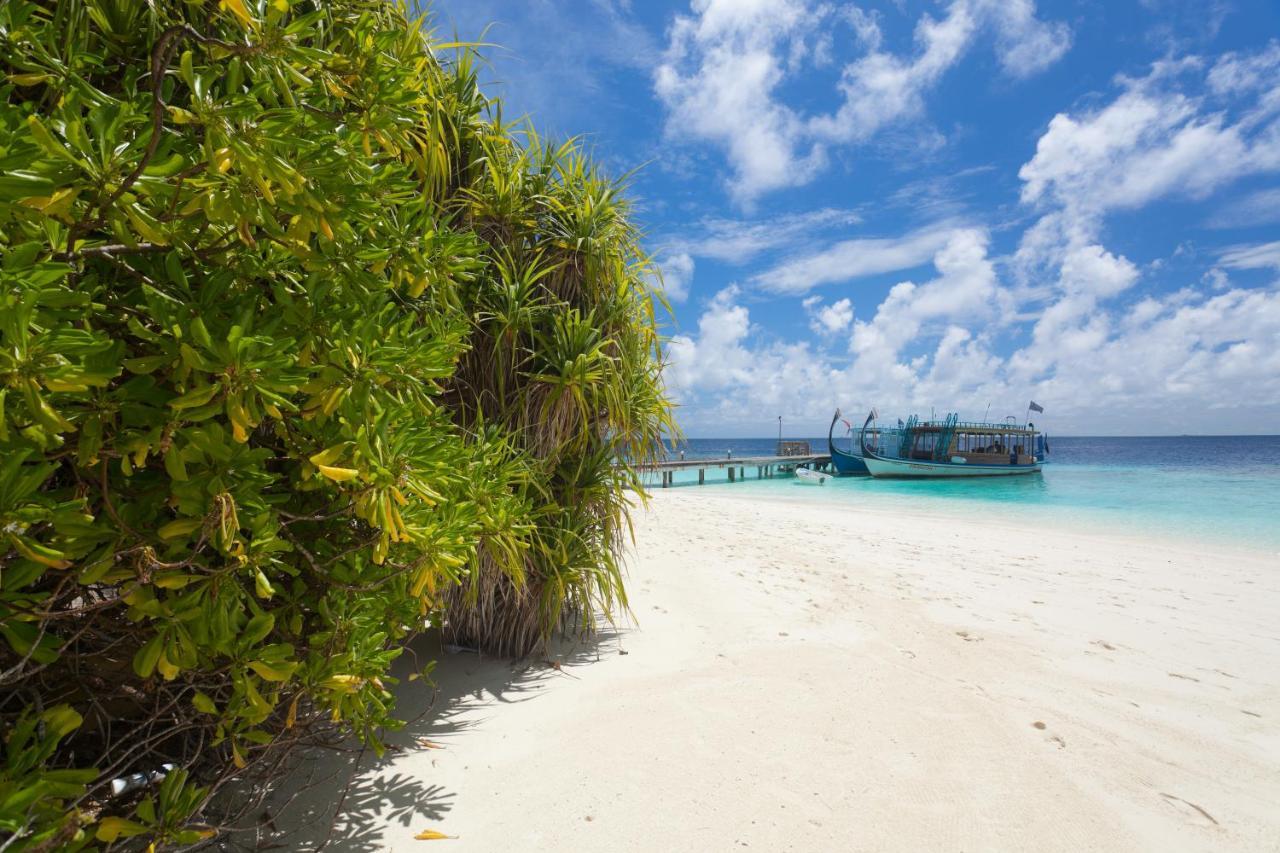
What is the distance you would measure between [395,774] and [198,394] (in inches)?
83.4

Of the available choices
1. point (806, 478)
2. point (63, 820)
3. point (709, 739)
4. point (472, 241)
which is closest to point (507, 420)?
point (472, 241)

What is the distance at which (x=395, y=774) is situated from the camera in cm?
248

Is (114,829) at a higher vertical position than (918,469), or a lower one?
higher

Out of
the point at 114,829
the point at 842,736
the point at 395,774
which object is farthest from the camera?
the point at 842,736

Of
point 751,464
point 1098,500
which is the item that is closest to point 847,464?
point 751,464

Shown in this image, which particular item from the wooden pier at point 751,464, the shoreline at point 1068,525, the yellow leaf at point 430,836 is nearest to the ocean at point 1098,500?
the shoreline at point 1068,525

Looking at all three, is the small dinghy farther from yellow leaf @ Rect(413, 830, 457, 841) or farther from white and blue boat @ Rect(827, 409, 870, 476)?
yellow leaf @ Rect(413, 830, 457, 841)

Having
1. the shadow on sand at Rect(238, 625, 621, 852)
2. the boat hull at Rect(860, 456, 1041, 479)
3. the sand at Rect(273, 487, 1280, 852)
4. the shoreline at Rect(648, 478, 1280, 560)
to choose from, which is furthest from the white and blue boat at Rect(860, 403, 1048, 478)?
the shadow on sand at Rect(238, 625, 621, 852)

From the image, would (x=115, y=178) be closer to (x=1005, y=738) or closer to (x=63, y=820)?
(x=63, y=820)

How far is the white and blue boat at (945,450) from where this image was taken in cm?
3134

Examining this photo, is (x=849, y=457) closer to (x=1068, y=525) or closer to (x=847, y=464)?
(x=847, y=464)

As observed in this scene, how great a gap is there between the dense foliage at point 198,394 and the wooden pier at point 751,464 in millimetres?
21681

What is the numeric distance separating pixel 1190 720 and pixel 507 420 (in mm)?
4151

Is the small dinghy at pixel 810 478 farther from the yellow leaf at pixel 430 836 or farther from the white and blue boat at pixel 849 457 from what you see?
the yellow leaf at pixel 430 836
